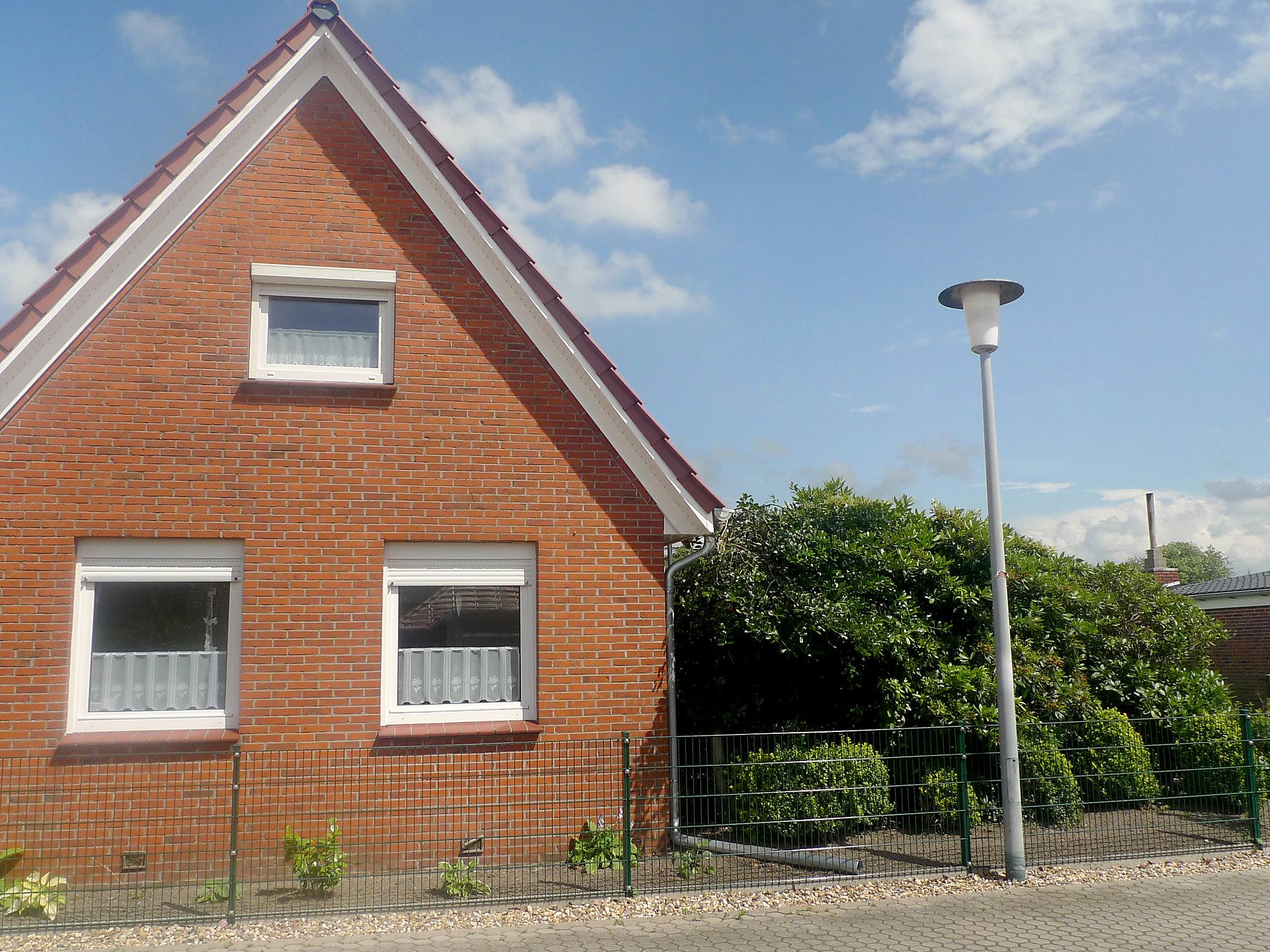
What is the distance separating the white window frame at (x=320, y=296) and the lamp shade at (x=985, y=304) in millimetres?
5163

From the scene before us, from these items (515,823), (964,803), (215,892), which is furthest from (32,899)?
(964,803)

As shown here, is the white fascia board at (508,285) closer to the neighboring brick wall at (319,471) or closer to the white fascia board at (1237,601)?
the neighboring brick wall at (319,471)

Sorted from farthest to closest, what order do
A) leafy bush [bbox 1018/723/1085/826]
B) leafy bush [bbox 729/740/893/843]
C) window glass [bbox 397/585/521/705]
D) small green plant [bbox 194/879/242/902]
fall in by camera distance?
leafy bush [bbox 1018/723/1085/826]
window glass [bbox 397/585/521/705]
leafy bush [bbox 729/740/893/843]
small green plant [bbox 194/879/242/902]

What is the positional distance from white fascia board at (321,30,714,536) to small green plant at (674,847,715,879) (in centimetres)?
289

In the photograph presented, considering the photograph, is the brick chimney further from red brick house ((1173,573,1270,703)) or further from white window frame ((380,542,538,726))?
white window frame ((380,542,538,726))

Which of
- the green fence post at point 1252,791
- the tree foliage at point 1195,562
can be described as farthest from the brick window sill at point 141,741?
the tree foliage at point 1195,562

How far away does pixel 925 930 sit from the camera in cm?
673

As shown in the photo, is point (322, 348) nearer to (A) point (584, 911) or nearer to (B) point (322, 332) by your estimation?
(B) point (322, 332)

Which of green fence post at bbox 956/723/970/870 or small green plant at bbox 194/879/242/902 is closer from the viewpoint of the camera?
small green plant at bbox 194/879/242/902

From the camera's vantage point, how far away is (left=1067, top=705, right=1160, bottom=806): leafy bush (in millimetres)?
9626

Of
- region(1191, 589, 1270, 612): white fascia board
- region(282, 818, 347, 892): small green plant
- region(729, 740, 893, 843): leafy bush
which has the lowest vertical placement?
region(282, 818, 347, 892): small green plant

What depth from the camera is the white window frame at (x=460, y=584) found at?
834cm

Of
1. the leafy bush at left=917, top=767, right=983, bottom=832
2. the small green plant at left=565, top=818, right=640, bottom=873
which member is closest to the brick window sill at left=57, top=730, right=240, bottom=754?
the small green plant at left=565, top=818, right=640, bottom=873

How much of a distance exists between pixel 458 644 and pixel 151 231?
4607 millimetres
